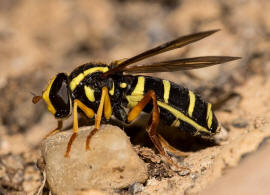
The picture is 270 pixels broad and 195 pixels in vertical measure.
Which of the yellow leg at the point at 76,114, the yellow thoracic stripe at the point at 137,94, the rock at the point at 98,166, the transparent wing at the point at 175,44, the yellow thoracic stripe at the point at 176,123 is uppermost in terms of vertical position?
the transparent wing at the point at 175,44

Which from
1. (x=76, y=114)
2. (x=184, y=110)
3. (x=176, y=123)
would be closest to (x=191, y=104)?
(x=184, y=110)

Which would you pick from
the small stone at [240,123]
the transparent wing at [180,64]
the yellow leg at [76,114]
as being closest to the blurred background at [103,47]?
the small stone at [240,123]

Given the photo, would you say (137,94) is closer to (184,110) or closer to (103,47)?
(184,110)

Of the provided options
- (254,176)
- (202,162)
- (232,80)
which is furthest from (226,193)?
(232,80)

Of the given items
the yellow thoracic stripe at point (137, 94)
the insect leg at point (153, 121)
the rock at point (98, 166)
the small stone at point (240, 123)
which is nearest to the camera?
the rock at point (98, 166)

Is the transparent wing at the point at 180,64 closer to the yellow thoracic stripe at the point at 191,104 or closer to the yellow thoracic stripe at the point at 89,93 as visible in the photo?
the yellow thoracic stripe at the point at 191,104

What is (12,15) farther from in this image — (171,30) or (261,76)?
(261,76)

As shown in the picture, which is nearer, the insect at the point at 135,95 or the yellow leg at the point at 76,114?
A: the yellow leg at the point at 76,114
